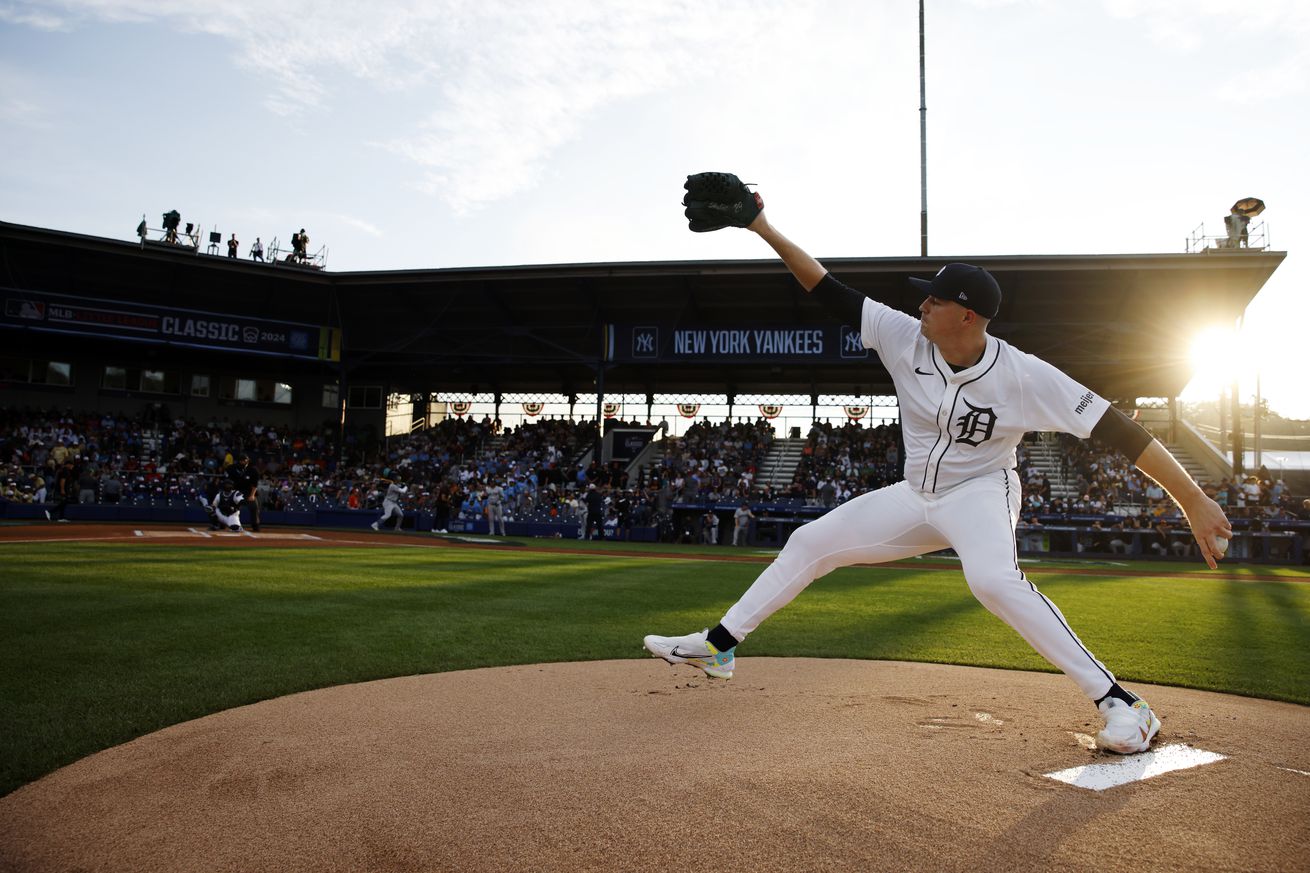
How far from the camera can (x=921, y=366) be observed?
405cm

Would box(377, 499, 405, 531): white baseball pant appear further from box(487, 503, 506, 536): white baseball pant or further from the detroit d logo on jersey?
the detroit d logo on jersey

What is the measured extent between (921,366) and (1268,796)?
2098 mm

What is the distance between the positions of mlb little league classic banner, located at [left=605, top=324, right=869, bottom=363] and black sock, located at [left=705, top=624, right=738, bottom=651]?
79.8ft

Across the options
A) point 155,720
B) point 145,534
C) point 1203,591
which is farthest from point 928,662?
point 145,534

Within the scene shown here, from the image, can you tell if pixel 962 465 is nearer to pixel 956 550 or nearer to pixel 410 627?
pixel 956 550

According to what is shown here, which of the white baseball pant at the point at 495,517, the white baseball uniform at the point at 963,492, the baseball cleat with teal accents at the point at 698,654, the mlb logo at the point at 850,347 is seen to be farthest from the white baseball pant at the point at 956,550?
the mlb logo at the point at 850,347

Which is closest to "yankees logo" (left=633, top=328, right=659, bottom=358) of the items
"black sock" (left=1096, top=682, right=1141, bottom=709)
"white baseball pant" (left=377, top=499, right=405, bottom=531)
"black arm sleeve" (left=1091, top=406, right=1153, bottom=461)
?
"white baseball pant" (left=377, top=499, right=405, bottom=531)

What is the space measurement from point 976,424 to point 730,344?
25685 millimetres

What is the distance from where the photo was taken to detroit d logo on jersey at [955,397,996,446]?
381 cm

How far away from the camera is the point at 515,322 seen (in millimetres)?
33344

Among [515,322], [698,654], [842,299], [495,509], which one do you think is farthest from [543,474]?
[842,299]

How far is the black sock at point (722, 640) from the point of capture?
4348 mm

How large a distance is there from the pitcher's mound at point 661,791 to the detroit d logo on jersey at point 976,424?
1.32m

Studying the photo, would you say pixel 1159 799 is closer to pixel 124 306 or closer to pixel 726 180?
pixel 726 180
